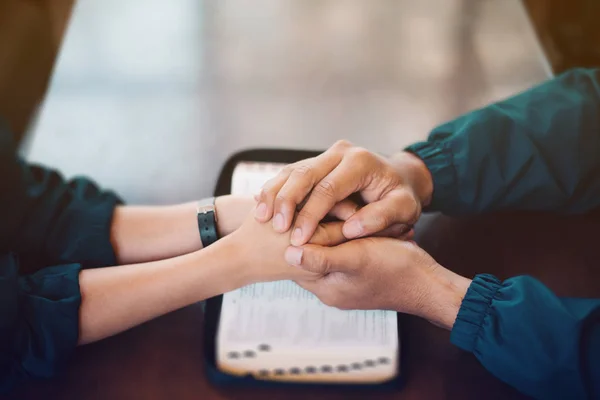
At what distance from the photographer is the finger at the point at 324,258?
2.23 ft

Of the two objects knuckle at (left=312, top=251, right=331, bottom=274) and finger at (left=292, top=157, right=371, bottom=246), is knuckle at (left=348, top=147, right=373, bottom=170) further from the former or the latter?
knuckle at (left=312, top=251, right=331, bottom=274)

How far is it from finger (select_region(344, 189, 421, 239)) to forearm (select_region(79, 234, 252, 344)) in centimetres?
15

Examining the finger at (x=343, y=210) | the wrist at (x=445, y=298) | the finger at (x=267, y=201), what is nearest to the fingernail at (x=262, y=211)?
the finger at (x=267, y=201)

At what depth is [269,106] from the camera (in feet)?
3.19

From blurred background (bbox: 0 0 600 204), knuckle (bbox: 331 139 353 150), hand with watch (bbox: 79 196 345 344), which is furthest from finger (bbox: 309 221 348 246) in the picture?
blurred background (bbox: 0 0 600 204)

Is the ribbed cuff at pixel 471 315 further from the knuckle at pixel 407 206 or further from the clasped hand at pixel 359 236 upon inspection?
the knuckle at pixel 407 206

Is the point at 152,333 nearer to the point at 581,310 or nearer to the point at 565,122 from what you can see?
the point at 581,310

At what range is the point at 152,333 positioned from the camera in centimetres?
68

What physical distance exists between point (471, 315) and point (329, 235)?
196 millimetres

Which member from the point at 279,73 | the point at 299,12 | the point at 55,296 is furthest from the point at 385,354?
the point at 299,12

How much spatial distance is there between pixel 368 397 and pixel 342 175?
27cm

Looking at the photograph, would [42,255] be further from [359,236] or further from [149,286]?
[359,236]

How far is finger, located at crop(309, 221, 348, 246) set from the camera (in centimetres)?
71

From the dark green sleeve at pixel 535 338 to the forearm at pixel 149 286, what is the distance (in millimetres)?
278
